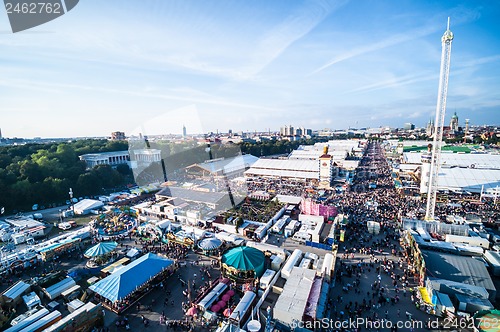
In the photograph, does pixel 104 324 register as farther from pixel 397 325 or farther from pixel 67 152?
pixel 67 152

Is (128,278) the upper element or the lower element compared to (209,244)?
upper

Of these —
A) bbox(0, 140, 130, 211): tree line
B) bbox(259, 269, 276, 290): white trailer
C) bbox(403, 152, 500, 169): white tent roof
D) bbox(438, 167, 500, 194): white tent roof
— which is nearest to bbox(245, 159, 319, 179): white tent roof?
bbox(438, 167, 500, 194): white tent roof

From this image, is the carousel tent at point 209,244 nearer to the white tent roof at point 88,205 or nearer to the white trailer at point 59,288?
the white trailer at point 59,288

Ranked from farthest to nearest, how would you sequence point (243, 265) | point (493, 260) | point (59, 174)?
point (59, 174) < point (493, 260) < point (243, 265)

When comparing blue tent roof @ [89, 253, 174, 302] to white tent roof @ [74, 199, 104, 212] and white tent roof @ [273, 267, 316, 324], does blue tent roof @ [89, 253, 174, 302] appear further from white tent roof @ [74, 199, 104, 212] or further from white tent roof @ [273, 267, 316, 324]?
white tent roof @ [74, 199, 104, 212]

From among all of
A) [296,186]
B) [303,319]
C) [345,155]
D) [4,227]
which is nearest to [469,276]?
[303,319]

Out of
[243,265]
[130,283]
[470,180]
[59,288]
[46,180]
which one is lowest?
[470,180]

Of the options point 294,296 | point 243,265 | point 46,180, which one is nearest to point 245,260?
point 243,265

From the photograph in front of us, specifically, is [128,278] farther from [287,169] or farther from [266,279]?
[287,169]
